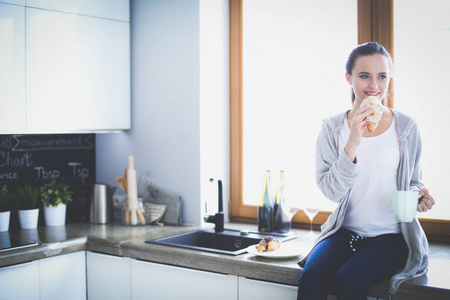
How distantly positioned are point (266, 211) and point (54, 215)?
48.3 inches

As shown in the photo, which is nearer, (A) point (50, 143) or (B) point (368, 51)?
(B) point (368, 51)

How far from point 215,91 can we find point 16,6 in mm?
1123

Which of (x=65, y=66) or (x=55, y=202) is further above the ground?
(x=65, y=66)

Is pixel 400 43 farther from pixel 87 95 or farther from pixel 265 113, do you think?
pixel 87 95

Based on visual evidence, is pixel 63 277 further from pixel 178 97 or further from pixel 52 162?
pixel 178 97

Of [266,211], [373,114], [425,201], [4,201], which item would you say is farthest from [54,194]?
[425,201]

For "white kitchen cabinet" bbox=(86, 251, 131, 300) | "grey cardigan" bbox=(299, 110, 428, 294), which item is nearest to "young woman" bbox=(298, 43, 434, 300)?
"grey cardigan" bbox=(299, 110, 428, 294)

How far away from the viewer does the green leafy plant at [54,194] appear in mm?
2877

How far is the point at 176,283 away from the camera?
225 centimetres

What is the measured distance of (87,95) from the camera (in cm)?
283

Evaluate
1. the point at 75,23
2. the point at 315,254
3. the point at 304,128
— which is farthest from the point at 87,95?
the point at 315,254

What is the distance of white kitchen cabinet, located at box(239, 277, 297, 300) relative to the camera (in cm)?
192

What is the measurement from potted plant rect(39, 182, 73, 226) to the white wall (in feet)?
1.51

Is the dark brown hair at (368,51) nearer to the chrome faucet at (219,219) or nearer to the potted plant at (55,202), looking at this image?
the chrome faucet at (219,219)
